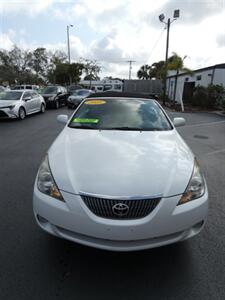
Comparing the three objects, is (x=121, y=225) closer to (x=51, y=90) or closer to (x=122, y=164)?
(x=122, y=164)

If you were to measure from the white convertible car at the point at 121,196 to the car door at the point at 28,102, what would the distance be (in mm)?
10483

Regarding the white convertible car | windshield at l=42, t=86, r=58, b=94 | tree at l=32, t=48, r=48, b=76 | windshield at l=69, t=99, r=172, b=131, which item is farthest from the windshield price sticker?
tree at l=32, t=48, r=48, b=76

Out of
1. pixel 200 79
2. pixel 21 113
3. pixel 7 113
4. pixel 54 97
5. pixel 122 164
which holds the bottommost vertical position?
pixel 21 113

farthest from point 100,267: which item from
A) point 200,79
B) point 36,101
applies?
point 200,79

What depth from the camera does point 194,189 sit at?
227cm

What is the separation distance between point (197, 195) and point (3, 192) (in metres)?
2.96

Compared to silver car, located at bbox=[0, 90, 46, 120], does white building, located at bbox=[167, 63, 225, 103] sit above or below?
above

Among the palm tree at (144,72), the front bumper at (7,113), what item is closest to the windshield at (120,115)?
the front bumper at (7,113)

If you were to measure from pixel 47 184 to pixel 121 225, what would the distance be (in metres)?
0.82

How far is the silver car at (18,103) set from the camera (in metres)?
10.9

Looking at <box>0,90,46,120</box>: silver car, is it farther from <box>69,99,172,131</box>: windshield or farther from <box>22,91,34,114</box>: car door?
<box>69,99,172,131</box>: windshield

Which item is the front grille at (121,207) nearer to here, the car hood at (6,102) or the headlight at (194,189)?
the headlight at (194,189)

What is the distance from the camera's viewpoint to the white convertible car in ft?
6.59

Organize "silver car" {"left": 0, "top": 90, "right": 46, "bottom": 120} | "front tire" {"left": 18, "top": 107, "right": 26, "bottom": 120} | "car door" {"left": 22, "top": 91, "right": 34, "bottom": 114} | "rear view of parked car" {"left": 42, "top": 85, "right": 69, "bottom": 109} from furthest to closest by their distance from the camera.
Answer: "rear view of parked car" {"left": 42, "top": 85, "right": 69, "bottom": 109}
"car door" {"left": 22, "top": 91, "right": 34, "bottom": 114}
"front tire" {"left": 18, "top": 107, "right": 26, "bottom": 120}
"silver car" {"left": 0, "top": 90, "right": 46, "bottom": 120}
